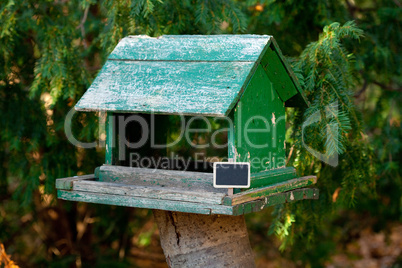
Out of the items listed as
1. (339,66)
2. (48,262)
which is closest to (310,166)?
(339,66)

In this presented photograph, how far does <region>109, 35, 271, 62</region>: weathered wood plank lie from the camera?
2291mm

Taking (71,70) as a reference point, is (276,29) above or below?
above

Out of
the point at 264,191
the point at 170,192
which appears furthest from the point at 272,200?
the point at 170,192

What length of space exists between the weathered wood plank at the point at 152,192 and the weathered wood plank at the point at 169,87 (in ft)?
1.07

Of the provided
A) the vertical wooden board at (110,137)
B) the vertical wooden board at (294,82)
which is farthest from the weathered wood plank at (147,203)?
the vertical wooden board at (294,82)

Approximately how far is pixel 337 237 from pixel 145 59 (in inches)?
190

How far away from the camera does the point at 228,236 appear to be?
2.68 metres

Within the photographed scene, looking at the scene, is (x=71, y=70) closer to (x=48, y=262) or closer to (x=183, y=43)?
(x=183, y=43)

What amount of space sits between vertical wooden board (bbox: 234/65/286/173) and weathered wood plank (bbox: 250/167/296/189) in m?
0.03

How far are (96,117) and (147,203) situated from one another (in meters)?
1.36

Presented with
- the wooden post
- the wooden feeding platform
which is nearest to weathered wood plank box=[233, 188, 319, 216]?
the wooden feeding platform

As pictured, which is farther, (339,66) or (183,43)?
(339,66)

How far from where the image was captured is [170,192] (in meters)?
2.16

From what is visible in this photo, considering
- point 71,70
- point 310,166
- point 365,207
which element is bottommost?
point 365,207
